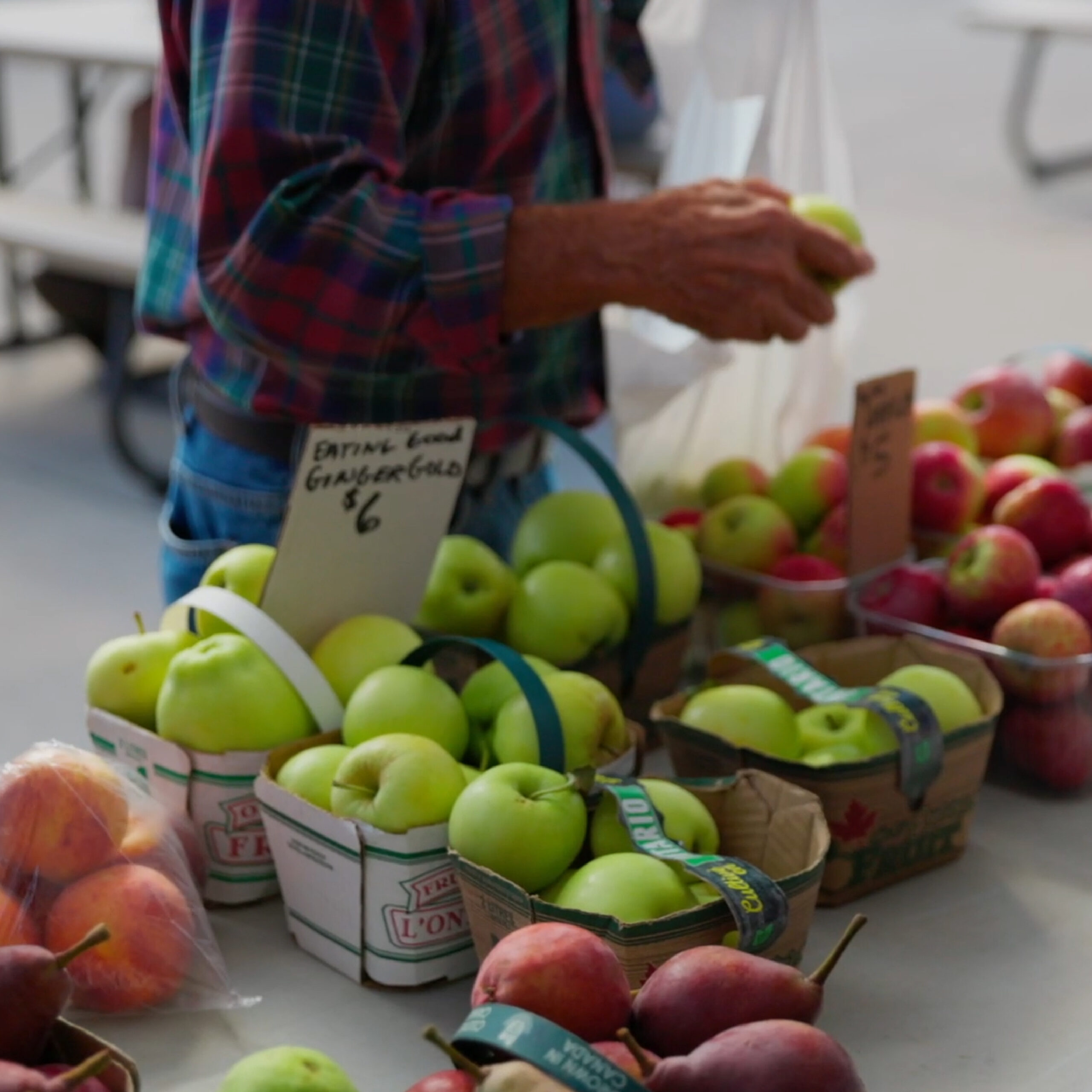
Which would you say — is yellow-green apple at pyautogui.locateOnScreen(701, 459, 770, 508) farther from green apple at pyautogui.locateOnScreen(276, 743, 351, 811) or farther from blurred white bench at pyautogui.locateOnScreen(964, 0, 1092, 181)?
blurred white bench at pyautogui.locateOnScreen(964, 0, 1092, 181)

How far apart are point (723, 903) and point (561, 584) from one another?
46 cm

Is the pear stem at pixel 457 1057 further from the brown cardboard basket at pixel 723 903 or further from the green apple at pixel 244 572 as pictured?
the green apple at pixel 244 572

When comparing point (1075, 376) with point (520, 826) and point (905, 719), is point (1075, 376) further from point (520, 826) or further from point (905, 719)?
point (520, 826)

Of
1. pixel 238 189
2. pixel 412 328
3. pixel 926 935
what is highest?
pixel 238 189

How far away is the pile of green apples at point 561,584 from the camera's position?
4.47ft

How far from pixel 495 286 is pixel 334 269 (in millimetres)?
138

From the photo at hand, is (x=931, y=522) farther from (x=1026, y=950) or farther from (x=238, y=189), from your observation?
(x=238, y=189)

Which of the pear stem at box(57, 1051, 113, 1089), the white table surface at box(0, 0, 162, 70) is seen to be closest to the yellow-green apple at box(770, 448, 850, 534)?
the pear stem at box(57, 1051, 113, 1089)

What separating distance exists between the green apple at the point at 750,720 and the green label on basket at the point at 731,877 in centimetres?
20

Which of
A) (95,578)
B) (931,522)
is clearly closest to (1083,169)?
(95,578)

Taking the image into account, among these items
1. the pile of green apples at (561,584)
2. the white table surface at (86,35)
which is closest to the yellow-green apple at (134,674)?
the pile of green apples at (561,584)

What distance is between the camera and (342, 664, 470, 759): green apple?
3.76ft

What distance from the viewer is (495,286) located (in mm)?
1324

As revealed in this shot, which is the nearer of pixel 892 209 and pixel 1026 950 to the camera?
pixel 1026 950
